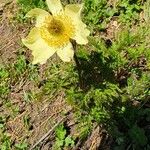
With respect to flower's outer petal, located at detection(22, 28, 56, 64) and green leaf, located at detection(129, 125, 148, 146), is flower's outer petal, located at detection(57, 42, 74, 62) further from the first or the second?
green leaf, located at detection(129, 125, 148, 146)

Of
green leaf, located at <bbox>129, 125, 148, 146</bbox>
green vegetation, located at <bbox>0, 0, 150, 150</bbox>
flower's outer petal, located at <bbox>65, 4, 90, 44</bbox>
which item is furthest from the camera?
green vegetation, located at <bbox>0, 0, 150, 150</bbox>

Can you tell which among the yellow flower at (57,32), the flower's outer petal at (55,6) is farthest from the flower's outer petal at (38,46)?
the flower's outer petal at (55,6)

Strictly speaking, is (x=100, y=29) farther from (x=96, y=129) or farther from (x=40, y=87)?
(x=96, y=129)

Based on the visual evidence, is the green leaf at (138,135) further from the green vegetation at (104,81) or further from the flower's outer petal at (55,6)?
the flower's outer petal at (55,6)

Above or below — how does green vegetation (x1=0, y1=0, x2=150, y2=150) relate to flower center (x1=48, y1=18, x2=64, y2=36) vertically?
below

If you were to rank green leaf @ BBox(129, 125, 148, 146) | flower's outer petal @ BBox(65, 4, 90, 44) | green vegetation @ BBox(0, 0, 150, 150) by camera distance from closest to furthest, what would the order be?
flower's outer petal @ BBox(65, 4, 90, 44)
green leaf @ BBox(129, 125, 148, 146)
green vegetation @ BBox(0, 0, 150, 150)

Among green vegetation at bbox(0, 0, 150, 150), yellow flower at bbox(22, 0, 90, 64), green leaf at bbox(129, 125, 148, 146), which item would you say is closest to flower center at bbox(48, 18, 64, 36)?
yellow flower at bbox(22, 0, 90, 64)

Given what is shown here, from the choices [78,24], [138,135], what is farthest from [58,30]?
[138,135]
